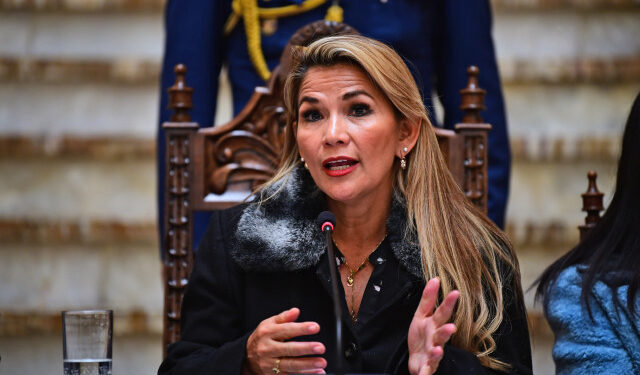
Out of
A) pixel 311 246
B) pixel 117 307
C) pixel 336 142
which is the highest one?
pixel 336 142

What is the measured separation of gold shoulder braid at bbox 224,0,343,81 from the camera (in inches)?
112

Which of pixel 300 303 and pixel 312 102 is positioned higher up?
pixel 312 102

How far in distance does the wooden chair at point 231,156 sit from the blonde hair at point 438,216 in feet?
0.69

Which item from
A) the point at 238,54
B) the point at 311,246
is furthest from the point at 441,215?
the point at 238,54

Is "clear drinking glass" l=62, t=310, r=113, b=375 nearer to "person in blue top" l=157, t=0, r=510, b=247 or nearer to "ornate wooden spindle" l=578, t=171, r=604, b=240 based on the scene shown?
"person in blue top" l=157, t=0, r=510, b=247

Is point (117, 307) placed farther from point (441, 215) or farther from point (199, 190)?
point (441, 215)

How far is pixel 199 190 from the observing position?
2.62 m

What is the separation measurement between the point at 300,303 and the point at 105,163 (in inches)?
87.0

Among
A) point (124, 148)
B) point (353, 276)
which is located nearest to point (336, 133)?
point (353, 276)

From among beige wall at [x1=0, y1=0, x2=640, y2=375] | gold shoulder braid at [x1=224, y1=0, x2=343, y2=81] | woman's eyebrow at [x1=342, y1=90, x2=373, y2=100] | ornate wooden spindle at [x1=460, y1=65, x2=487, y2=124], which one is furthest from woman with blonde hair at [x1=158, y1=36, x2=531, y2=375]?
beige wall at [x1=0, y1=0, x2=640, y2=375]

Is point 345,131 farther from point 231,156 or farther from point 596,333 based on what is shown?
point 596,333

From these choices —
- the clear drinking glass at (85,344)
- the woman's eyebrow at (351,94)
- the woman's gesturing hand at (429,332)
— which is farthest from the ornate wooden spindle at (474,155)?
the clear drinking glass at (85,344)

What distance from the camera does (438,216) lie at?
7.69ft

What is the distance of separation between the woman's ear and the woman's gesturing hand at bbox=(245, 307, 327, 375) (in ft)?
1.87
